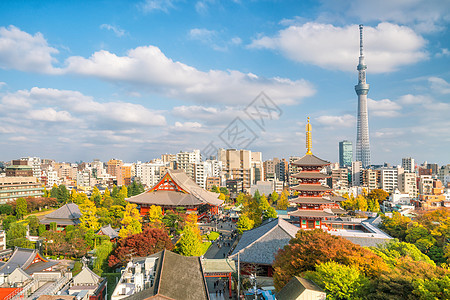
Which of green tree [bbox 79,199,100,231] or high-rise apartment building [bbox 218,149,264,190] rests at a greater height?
high-rise apartment building [bbox 218,149,264,190]

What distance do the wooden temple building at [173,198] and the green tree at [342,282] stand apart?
110 ft

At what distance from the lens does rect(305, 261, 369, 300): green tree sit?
14000mm

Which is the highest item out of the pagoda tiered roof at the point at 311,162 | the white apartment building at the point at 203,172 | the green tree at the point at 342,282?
the pagoda tiered roof at the point at 311,162

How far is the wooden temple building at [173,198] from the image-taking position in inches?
1893

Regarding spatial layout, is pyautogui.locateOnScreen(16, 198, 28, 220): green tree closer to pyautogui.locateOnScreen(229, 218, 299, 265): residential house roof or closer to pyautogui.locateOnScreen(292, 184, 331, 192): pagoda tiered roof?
pyautogui.locateOnScreen(229, 218, 299, 265): residential house roof

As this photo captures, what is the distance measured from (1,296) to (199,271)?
13590 millimetres

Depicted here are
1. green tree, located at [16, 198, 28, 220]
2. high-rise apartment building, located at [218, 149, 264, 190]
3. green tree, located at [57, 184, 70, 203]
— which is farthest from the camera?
high-rise apartment building, located at [218, 149, 264, 190]

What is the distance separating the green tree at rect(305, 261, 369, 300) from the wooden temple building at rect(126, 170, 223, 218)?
110 ft

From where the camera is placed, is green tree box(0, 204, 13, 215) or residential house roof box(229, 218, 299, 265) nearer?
residential house roof box(229, 218, 299, 265)

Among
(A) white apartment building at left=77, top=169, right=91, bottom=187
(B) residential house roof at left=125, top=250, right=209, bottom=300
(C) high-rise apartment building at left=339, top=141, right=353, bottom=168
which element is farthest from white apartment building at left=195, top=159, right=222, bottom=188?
(C) high-rise apartment building at left=339, top=141, right=353, bottom=168

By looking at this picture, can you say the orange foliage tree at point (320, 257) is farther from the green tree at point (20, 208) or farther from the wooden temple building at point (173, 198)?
the green tree at point (20, 208)

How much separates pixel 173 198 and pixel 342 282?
38.1 m

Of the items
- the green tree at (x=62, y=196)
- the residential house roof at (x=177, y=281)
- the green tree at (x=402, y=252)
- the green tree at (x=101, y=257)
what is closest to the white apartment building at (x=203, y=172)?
the green tree at (x=62, y=196)

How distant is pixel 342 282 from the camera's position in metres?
14.2
